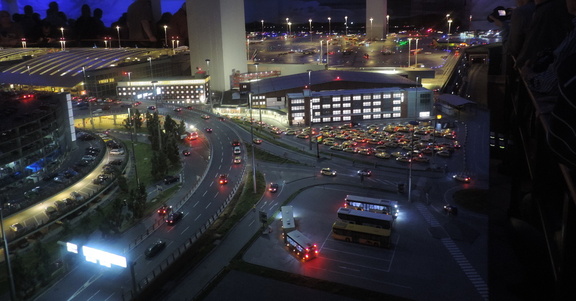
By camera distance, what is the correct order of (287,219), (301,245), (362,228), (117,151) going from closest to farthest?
1. (301,245)
2. (362,228)
3. (287,219)
4. (117,151)

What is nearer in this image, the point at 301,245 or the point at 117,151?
the point at 301,245

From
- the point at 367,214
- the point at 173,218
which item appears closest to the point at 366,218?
the point at 367,214

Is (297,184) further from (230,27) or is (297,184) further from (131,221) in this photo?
(230,27)

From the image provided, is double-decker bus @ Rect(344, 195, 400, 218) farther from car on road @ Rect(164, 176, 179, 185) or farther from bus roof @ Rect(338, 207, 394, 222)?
car on road @ Rect(164, 176, 179, 185)

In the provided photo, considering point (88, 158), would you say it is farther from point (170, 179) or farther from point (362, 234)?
point (362, 234)

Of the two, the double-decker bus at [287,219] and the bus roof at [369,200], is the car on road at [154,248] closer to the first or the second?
the double-decker bus at [287,219]

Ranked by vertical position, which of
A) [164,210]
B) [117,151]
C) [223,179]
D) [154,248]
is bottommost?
[154,248]
